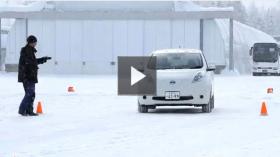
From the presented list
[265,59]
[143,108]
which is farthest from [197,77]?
[265,59]

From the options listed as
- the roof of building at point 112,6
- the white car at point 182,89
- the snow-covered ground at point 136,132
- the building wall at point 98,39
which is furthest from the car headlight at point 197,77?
the roof of building at point 112,6

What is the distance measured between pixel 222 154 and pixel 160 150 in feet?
2.91

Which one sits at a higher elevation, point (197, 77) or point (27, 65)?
point (27, 65)

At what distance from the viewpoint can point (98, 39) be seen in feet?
200

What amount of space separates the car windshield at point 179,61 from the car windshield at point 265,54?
38040mm

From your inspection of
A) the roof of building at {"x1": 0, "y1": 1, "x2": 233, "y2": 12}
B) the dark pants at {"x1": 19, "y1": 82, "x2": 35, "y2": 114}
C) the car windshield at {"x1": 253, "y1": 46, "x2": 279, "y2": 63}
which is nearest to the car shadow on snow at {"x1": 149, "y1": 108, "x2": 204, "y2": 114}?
the dark pants at {"x1": 19, "y1": 82, "x2": 35, "y2": 114}

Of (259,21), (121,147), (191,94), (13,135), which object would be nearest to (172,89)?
(191,94)

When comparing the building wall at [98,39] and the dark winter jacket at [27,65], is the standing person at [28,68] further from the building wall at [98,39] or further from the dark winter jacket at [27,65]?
the building wall at [98,39]

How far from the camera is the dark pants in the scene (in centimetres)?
1600

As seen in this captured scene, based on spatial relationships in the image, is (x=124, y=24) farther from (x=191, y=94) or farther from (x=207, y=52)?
(x=191, y=94)

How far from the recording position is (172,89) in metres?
17.2

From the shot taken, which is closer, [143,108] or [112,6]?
[143,108]

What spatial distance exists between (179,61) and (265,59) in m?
38.6
